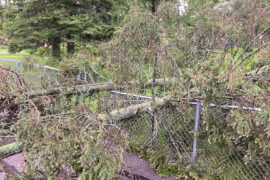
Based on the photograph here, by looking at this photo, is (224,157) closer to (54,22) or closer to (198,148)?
(198,148)

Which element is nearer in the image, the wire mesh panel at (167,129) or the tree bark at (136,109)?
the tree bark at (136,109)

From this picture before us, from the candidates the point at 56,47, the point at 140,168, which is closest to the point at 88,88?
Answer: the point at 140,168

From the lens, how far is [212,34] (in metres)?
4.74

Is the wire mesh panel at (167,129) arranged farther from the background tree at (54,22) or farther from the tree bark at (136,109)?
the background tree at (54,22)

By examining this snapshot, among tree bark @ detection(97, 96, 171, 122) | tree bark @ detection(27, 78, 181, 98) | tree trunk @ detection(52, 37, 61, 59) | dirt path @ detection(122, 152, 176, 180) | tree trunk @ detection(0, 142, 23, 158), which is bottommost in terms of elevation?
dirt path @ detection(122, 152, 176, 180)

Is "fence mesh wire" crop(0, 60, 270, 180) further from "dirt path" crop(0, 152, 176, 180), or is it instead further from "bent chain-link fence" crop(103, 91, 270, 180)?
"dirt path" crop(0, 152, 176, 180)

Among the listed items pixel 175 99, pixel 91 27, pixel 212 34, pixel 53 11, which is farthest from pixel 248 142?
pixel 53 11

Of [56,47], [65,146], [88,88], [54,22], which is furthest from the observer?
[56,47]

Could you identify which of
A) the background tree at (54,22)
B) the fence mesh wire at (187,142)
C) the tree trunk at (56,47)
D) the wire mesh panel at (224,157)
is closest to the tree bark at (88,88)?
the fence mesh wire at (187,142)

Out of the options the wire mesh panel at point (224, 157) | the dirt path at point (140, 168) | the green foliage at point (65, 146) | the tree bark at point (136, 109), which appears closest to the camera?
the green foliage at point (65, 146)

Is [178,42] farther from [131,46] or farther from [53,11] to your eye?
[53,11]

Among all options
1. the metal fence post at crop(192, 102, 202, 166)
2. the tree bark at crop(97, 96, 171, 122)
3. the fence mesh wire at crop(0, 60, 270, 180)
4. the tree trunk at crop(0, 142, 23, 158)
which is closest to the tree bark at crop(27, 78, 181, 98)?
the fence mesh wire at crop(0, 60, 270, 180)

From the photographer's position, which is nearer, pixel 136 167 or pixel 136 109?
pixel 136 109

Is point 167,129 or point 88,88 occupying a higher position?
point 88,88
